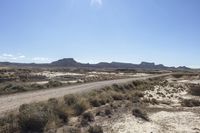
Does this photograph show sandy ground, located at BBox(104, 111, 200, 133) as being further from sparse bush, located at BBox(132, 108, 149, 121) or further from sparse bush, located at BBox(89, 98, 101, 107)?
sparse bush, located at BBox(89, 98, 101, 107)

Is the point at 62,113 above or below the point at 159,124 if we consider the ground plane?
above

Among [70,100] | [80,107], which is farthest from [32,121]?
[70,100]

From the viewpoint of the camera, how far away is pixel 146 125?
16641mm

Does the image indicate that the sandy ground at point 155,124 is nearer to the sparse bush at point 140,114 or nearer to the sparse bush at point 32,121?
the sparse bush at point 140,114

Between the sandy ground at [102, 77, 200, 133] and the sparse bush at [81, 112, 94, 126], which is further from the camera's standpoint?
the sparse bush at [81, 112, 94, 126]

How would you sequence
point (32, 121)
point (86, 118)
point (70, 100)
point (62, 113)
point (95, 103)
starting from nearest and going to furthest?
1. point (32, 121)
2. point (62, 113)
3. point (86, 118)
4. point (70, 100)
5. point (95, 103)

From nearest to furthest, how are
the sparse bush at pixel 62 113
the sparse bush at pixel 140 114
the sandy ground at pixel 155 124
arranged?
the sandy ground at pixel 155 124 < the sparse bush at pixel 62 113 < the sparse bush at pixel 140 114

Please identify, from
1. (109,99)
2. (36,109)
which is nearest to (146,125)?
(36,109)

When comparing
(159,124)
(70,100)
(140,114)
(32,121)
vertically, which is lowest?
(159,124)

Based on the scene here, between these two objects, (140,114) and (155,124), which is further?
(140,114)

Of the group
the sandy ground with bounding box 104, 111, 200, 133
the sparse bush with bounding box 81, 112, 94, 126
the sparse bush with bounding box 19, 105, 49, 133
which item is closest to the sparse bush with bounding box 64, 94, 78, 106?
the sparse bush with bounding box 81, 112, 94, 126

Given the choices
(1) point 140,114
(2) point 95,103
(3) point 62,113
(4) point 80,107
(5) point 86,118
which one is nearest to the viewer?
(3) point 62,113

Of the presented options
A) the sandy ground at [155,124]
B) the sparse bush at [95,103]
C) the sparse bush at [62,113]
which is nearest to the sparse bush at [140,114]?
the sandy ground at [155,124]

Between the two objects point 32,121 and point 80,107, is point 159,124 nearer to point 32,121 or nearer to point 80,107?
point 80,107
